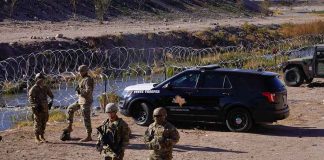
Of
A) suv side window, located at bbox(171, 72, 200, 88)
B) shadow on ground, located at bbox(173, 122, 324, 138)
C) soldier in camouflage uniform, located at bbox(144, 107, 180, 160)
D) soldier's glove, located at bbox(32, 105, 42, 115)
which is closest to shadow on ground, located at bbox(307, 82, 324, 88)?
shadow on ground, located at bbox(173, 122, 324, 138)

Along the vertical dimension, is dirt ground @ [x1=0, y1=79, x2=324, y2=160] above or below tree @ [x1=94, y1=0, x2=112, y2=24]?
below

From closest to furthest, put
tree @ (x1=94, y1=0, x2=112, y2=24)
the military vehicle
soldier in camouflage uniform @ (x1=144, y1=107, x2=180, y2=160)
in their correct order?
soldier in camouflage uniform @ (x1=144, y1=107, x2=180, y2=160) → the military vehicle → tree @ (x1=94, y1=0, x2=112, y2=24)

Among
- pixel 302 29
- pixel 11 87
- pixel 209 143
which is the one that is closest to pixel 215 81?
pixel 209 143

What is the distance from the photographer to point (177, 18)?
58.6 metres

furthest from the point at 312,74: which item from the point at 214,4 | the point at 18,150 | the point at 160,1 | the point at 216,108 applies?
the point at 214,4

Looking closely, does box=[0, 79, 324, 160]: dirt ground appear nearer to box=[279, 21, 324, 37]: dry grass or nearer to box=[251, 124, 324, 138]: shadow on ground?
box=[251, 124, 324, 138]: shadow on ground

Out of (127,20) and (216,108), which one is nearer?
(216,108)

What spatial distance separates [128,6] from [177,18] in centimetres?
477

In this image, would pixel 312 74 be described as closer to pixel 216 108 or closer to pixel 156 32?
pixel 216 108

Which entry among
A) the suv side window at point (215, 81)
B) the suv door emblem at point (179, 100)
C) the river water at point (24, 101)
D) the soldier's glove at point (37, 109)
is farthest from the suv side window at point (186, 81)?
the river water at point (24, 101)

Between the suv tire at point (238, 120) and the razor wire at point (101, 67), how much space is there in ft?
17.1

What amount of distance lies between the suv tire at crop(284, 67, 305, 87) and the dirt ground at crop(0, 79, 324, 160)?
280 inches

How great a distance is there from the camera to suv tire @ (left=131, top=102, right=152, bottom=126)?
50.7ft

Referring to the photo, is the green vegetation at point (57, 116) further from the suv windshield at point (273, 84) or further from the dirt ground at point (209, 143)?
the suv windshield at point (273, 84)
